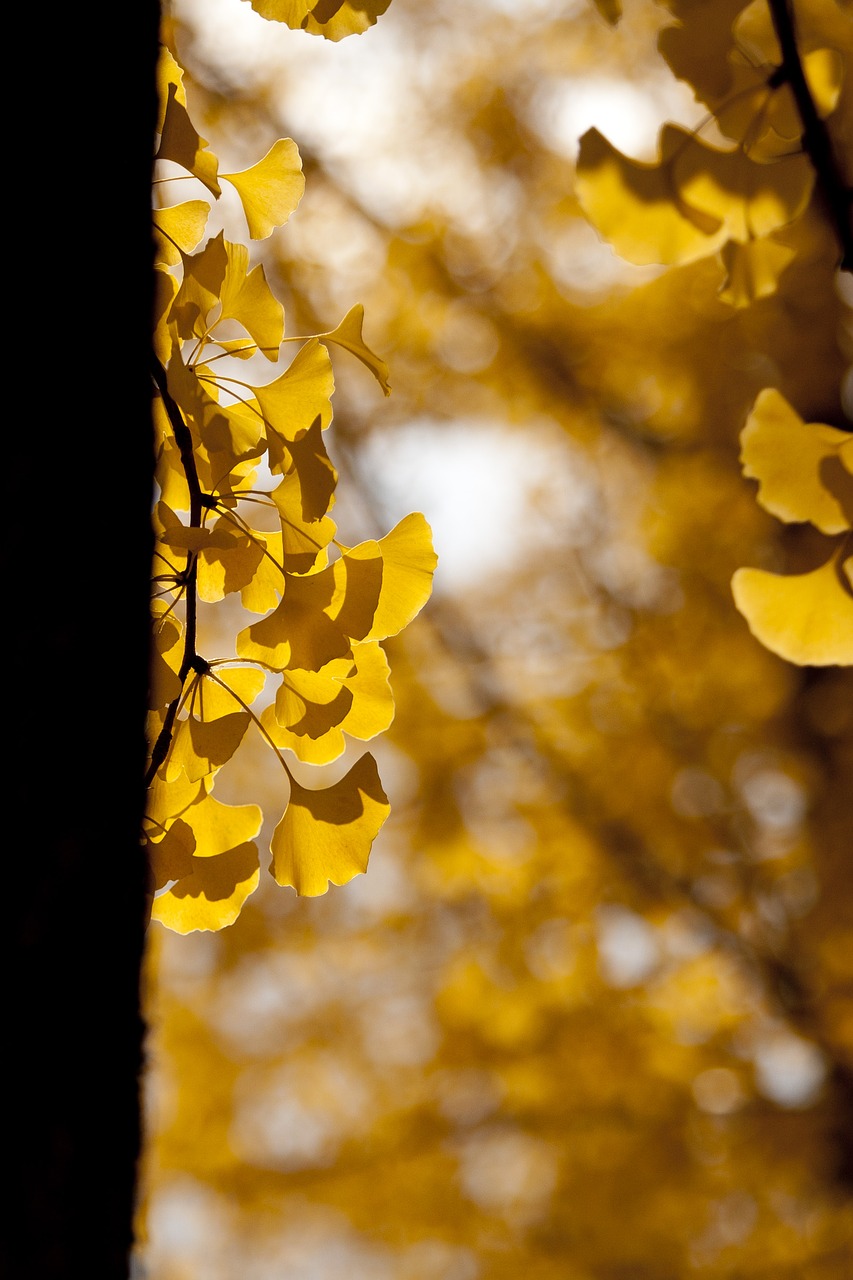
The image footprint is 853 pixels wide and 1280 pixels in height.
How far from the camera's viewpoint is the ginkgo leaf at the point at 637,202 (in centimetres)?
52

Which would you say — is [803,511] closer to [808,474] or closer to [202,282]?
[808,474]

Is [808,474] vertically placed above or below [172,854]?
above

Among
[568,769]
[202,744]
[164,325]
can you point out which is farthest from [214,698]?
[568,769]

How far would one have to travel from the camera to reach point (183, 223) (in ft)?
1.49

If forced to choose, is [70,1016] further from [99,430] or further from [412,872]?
[412,872]

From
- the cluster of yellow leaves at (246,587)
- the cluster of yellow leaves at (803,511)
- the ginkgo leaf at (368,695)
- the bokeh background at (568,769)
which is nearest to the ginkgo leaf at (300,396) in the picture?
the cluster of yellow leaves at (246,587)

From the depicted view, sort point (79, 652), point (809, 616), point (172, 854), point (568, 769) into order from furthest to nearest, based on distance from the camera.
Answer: point (568, 769)
point (809, 616)
point (172, 854)
point (79, 652)

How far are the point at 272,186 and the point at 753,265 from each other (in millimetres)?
259

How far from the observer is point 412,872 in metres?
2.28

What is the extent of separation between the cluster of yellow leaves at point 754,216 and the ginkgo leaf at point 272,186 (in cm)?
15

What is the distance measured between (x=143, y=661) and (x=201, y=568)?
12 centimetres

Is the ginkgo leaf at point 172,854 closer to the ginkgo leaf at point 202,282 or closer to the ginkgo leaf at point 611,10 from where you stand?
the ginkgo leaf at point 202,282

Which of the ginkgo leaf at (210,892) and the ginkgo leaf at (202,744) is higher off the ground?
the ginkgo leaf at (202,744)

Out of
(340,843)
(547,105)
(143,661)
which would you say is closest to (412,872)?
(547,105)
